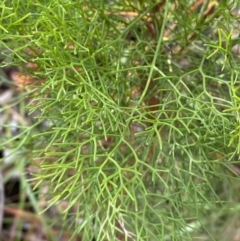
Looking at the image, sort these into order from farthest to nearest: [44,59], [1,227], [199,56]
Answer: [1,227] → [199,56] → [44,59]

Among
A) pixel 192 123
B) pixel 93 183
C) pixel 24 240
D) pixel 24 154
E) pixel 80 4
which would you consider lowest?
pixel 24 240

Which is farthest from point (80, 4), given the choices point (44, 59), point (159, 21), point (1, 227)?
point (1, 227)

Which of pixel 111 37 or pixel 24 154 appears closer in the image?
pixel 111 37

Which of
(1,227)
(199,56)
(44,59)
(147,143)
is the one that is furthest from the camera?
(1,227)

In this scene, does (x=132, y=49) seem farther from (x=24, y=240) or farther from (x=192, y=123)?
(x=24, y=240)

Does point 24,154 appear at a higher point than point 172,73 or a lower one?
lower

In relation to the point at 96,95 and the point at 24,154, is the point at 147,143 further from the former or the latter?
the point at 24,154
